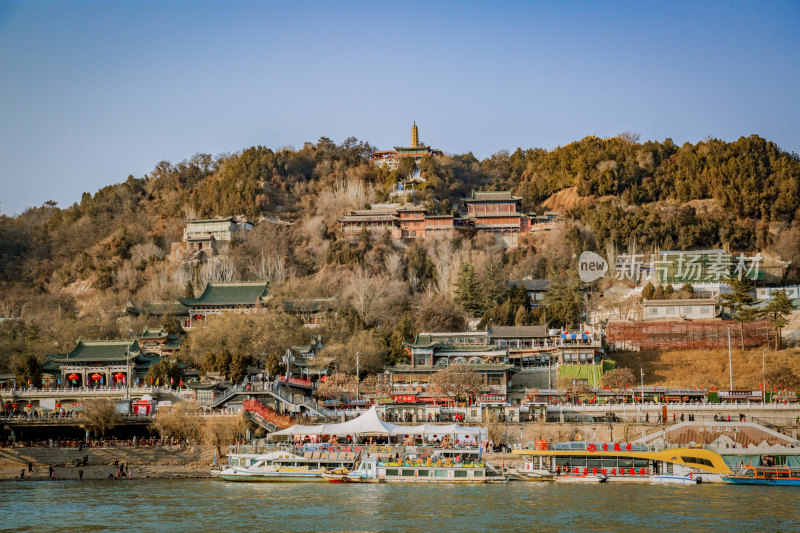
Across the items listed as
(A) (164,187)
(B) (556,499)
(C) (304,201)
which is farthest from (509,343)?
(A) (164,187)

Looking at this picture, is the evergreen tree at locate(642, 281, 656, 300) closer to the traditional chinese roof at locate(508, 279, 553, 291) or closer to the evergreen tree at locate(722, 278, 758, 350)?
the evergreen tree at locate(722, 278, 758, 350)

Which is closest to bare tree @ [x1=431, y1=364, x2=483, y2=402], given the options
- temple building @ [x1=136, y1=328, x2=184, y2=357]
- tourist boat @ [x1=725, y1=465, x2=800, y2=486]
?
tourist boat @ [x1=725, y1=465, x2=800, y2=486]

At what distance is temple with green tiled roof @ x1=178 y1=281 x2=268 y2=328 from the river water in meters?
36.5

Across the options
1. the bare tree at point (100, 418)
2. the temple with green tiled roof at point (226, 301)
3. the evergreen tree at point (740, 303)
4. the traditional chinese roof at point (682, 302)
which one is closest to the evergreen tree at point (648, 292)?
the traditional chinese roof at point (682, 302)

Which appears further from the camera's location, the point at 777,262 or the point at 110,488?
the point at 777,262

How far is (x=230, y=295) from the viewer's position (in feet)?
271

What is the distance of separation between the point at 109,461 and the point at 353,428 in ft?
41.9

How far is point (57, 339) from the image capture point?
77.2m

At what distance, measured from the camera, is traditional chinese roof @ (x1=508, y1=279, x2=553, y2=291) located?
272 ft

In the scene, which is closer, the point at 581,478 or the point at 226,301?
the point at 581,478

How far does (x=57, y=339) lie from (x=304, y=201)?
3825cm

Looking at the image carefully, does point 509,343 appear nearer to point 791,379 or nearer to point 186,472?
point 791,379

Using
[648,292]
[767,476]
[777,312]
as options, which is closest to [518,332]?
[648,292]

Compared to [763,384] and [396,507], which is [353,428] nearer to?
[396,507]
